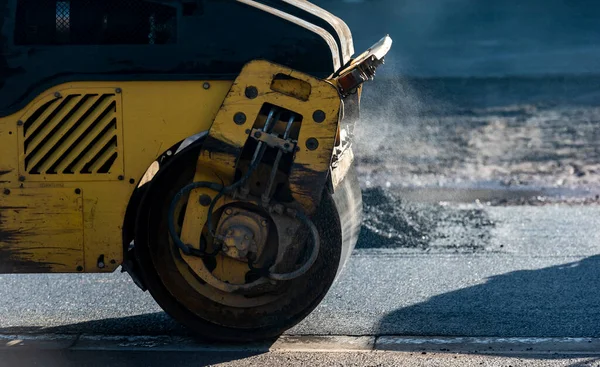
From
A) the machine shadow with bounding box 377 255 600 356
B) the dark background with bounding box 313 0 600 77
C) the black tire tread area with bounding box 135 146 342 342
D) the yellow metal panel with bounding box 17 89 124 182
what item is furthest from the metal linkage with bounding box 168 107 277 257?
the dark background with bounding box 313 0 600 77

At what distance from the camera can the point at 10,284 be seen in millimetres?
6609

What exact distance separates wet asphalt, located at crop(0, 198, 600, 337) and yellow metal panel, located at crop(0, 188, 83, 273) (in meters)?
0.62

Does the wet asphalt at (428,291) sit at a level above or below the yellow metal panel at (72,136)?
below

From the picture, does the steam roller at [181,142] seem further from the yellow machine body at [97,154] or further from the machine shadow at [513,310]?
the machine shadow at [513,310]

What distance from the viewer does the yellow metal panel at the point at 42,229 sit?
486 cm

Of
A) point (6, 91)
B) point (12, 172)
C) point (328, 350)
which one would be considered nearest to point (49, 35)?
point (6, 91)

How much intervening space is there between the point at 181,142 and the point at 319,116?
0.65m

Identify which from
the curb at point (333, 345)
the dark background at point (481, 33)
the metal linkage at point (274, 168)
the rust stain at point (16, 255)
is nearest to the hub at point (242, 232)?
the metal linkage at point (274, 168)

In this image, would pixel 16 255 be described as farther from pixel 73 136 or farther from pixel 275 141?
pixel 275 141

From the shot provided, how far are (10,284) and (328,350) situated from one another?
2504 millimetres

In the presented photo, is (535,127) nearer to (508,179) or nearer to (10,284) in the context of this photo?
(508,179)


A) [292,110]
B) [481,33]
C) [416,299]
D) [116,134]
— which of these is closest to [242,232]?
[292,110]

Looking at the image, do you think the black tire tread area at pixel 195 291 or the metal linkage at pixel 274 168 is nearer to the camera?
the metal linkage at pixel 274 168

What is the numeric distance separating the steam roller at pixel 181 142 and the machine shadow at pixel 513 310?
2.39ft
